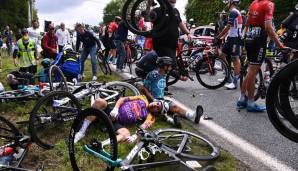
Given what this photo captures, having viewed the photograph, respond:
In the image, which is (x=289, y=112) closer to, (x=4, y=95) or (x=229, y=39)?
(x=4, y=95)

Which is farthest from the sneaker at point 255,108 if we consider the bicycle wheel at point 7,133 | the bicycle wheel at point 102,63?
the bicycle wheel at point 102,63

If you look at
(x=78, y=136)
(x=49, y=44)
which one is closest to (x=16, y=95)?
(x=78, y=136)

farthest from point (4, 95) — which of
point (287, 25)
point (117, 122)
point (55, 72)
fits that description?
point (287, 25)

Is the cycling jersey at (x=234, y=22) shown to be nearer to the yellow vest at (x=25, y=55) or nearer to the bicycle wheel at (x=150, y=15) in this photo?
the bicycle wheel at (x=150, y=15)

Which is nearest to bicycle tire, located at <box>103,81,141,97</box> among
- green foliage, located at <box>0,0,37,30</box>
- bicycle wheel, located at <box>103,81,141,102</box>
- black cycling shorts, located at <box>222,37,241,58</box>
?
bicycle wheel, located at <box>103,81,141,102</box>

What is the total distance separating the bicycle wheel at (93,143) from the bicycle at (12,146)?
1.37ft

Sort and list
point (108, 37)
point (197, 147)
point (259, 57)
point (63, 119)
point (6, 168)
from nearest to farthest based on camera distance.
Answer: point (6, 168) → point (197, 147) → point (63, 119) → point (259, 57) → point (108, 37)

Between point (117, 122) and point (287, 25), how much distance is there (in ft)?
17.7

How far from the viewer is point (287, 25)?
980 centimetres

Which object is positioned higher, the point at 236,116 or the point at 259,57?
the point at 259,57

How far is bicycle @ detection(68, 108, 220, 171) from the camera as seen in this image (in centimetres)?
425

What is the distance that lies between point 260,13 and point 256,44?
51 centimetres

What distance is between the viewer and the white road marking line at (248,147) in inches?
196

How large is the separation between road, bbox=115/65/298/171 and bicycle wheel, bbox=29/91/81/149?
194 centimetres
